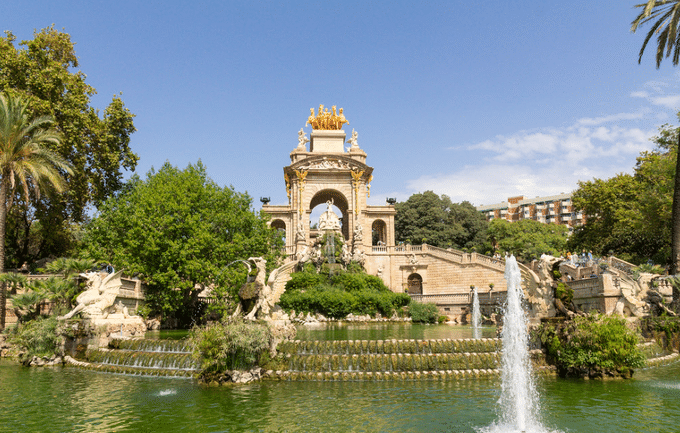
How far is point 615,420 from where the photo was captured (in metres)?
8.95

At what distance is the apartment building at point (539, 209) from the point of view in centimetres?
9412

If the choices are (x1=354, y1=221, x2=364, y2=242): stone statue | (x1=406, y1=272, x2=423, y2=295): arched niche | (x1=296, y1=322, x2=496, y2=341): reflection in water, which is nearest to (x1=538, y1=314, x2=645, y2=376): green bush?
(x1=296, y1=322, x2=496, y2=341): reflection in water

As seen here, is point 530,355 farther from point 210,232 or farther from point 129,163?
point 129,163

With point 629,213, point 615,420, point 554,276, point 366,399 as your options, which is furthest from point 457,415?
point 629,213

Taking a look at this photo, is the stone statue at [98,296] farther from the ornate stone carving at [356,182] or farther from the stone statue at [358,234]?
the ornate stone carving at [356,182]

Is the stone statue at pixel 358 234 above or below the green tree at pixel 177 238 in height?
above

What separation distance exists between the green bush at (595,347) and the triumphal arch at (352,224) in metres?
24.1

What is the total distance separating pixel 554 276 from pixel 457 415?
24.5 ft

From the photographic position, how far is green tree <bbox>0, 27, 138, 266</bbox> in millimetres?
25375

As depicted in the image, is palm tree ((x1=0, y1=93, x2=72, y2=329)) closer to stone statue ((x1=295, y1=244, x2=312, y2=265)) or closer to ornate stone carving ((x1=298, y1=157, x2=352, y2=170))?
stone statue ((x1=295, y1=244, x2=312, y2=265))

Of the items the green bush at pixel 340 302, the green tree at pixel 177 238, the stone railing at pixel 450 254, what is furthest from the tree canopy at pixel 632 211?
the green tree at pixel 177 238

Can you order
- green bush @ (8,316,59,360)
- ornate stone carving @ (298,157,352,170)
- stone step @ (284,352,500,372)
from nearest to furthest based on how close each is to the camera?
stone step @ (284,352,500,372) → green bush @ (8,316,59,360) → ornate stone carving @ (298,157,352,170)

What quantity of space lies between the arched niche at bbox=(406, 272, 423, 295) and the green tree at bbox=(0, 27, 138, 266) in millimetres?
26458

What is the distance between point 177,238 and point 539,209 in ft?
291
